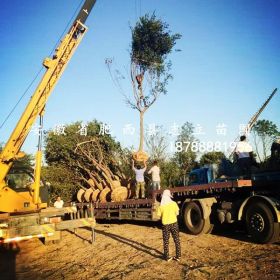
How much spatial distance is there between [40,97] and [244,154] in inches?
279

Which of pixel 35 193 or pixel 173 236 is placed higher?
pixel 35 193

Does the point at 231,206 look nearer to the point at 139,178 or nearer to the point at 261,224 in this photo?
the point at 261,224

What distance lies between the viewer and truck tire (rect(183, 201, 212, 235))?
9.95 metres

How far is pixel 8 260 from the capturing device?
9234mm

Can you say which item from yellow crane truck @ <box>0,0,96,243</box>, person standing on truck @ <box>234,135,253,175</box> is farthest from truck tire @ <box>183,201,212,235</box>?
yellow crane truck @ <box>0,0,96,243</box>

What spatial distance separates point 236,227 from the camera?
37.1 feet

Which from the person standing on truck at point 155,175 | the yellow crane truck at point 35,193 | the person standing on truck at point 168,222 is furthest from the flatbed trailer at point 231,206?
the yellow crane truck at point 35,193

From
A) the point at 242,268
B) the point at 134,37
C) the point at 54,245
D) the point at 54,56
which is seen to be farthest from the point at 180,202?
the point at 134,37

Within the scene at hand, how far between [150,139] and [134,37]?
10882mm

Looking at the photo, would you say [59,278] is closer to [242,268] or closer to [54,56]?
[242,268]

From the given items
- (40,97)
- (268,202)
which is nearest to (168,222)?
(268,202)

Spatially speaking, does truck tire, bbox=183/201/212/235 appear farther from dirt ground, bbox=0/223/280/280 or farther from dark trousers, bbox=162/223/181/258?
dark trousers, bbox=162/223/181/258

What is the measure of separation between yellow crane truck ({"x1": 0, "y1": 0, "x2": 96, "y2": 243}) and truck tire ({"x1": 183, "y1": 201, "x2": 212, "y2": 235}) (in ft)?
10.0

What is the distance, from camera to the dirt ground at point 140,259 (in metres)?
6.20
